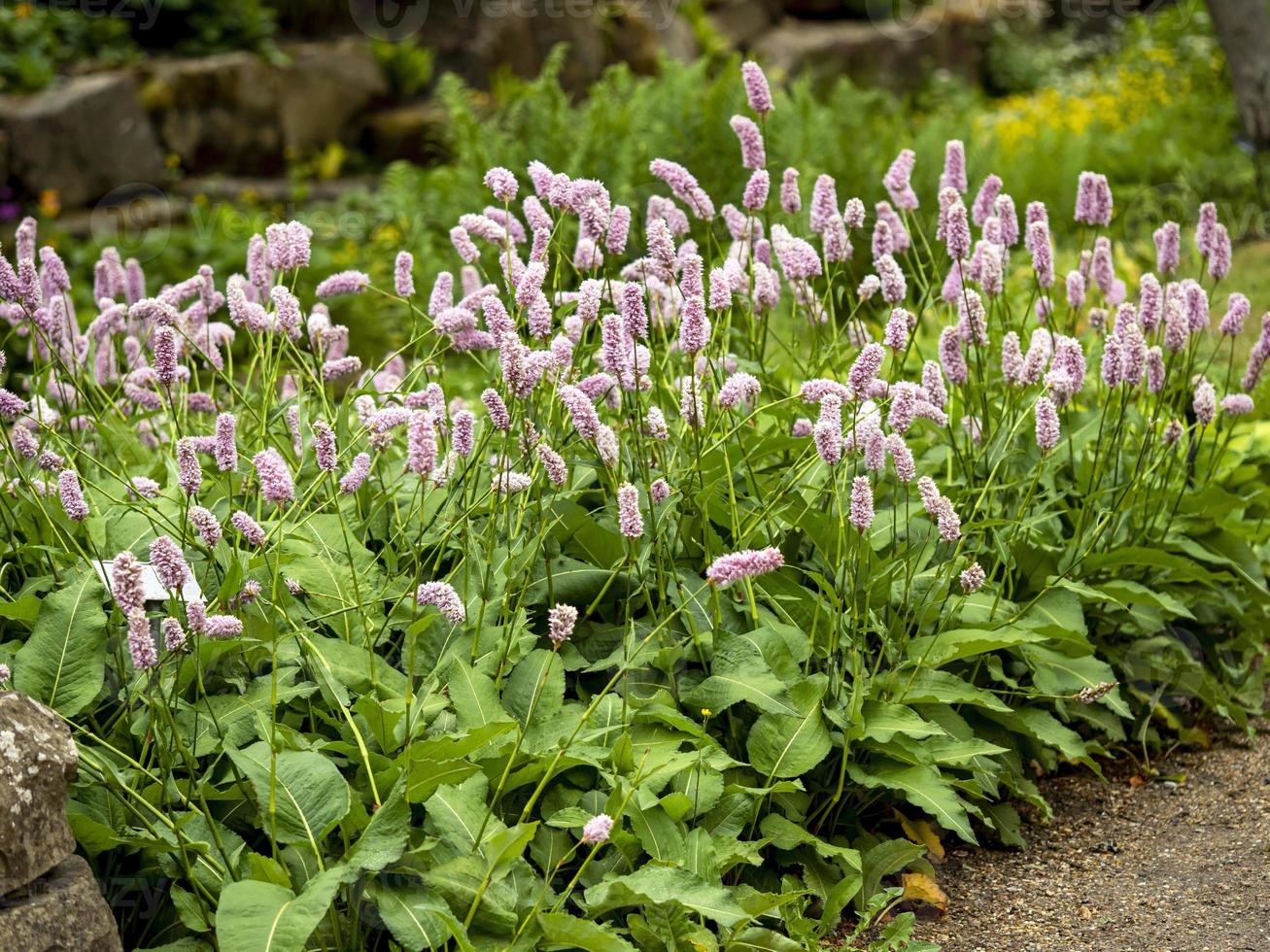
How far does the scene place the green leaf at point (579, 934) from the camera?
2.04m

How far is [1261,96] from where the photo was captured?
28.8 ft

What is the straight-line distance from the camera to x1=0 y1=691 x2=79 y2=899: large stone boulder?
6.00ft

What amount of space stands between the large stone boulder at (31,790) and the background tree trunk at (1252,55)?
8.31 m

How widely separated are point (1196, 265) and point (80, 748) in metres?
6.50

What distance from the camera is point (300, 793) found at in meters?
2.15

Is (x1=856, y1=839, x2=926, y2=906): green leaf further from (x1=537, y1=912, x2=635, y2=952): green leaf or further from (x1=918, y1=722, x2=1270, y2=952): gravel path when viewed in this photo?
(x1=537, y1=912, x2=635, y2=952): green leaf

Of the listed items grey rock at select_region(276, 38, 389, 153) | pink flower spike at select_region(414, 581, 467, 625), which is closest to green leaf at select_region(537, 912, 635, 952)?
pink flower spike at select_region(414, 581, 467, 625)

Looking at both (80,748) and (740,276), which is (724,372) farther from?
(80,748)

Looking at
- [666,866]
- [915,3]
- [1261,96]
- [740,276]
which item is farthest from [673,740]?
[915,3]

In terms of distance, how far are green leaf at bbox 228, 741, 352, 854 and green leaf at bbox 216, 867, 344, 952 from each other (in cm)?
14
